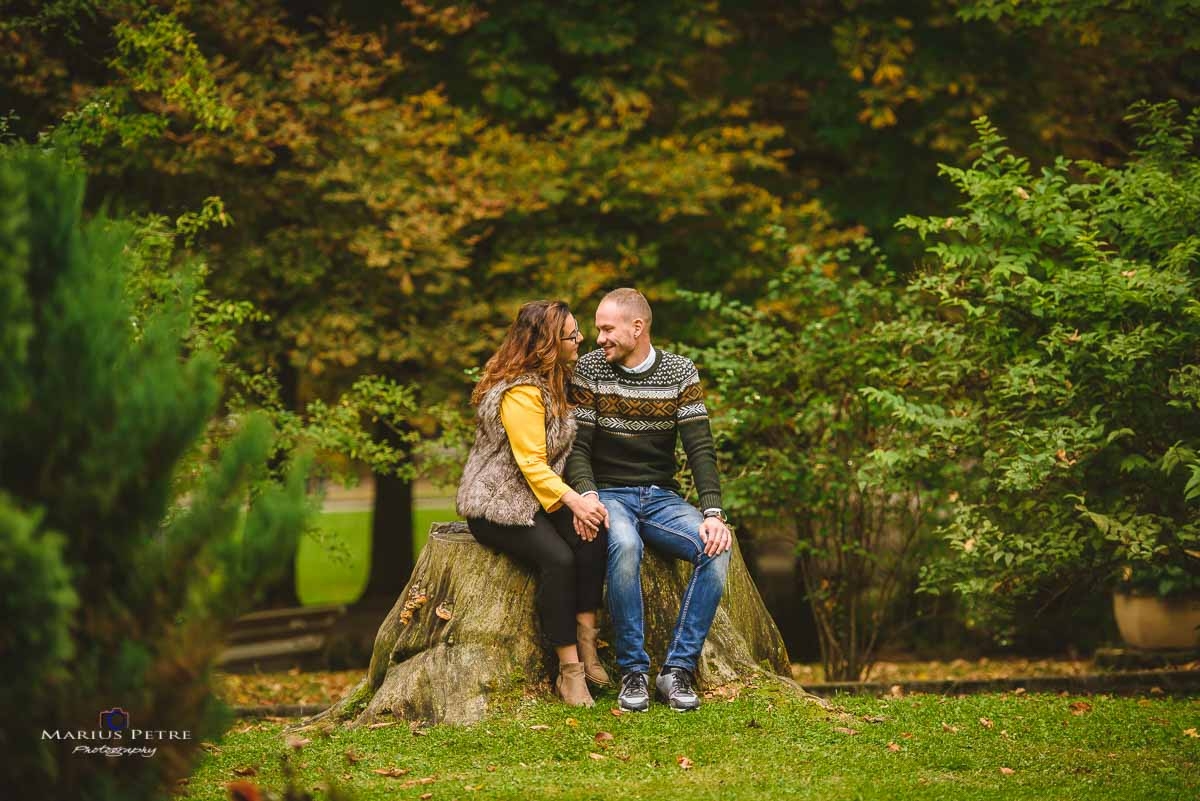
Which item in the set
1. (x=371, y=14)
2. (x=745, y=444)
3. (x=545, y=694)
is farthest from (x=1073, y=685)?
(x=371, y=14)

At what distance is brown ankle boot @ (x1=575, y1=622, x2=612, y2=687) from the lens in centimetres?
567

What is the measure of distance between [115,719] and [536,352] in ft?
9.83

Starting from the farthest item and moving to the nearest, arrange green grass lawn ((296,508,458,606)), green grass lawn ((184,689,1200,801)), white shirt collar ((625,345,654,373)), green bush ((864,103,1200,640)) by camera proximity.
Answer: green grass lawn ((296,508,458,606)) → green bush ((864,103,1200,640)) → white shirt collar ((625,345,654,373)) → green grass lawn ((184,689,1200,801))

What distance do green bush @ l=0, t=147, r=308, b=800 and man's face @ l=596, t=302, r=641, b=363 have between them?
274 cm

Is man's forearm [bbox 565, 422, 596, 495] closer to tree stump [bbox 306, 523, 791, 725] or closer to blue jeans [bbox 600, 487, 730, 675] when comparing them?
blue jeans [bbox 600, 487, 730, 675]

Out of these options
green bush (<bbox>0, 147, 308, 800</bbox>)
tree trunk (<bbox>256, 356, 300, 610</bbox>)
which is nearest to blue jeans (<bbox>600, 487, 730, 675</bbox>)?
tree trunk (<bbox>256, 356, 300, 610</bbox>)

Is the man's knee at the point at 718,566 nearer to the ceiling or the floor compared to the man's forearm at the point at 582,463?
nearer to the floor

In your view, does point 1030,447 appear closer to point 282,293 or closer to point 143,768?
point 143,768

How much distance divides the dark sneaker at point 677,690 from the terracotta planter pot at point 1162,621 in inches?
240

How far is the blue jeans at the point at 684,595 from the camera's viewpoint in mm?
5426

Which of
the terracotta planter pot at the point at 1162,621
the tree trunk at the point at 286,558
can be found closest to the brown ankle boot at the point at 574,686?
the tree trunk at the point at 286,558

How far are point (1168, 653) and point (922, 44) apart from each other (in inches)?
250

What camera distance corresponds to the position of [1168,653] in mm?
9727

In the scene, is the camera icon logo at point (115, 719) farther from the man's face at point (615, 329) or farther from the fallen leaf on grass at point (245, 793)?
the man's face at point (615, 329)
